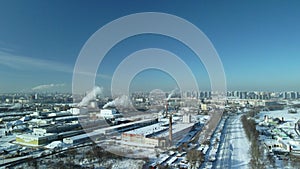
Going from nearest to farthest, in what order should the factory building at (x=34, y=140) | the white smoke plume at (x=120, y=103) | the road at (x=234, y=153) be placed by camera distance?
the road at (x=234, y=153)
the factory building at (x=34, y=140)
the white smoke plume at (x=120, y=103)

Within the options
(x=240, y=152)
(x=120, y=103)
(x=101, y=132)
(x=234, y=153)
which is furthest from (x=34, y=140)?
(x=120, y=103)

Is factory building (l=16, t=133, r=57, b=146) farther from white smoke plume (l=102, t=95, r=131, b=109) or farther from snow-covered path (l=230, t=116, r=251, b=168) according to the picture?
white smoke plume (l=102, t=95, r=131, b=109)

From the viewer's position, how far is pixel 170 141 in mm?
4852

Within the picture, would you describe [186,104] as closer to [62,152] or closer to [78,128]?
[78,128]

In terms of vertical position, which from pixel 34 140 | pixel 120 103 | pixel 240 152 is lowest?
pixel 240 152

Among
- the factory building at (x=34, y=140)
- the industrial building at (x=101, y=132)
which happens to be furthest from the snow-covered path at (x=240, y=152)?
the factory building at (x=34, y=140)

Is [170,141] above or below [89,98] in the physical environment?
below

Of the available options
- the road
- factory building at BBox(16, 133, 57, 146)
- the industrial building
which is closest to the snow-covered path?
the road

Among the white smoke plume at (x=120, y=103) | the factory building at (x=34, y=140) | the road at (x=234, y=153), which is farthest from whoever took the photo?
the white smoke plume at (x=120, y=103)

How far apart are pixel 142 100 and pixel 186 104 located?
418 centimetres

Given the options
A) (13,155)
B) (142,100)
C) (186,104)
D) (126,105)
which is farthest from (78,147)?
(142,100)

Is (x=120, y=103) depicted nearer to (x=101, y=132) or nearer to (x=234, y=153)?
(x=101, y=132)

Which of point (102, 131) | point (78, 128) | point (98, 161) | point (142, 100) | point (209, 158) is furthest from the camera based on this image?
point (142, 100)

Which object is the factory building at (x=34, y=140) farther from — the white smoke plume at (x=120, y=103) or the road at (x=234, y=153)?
the white smoke plume at (x=120, y=103)
